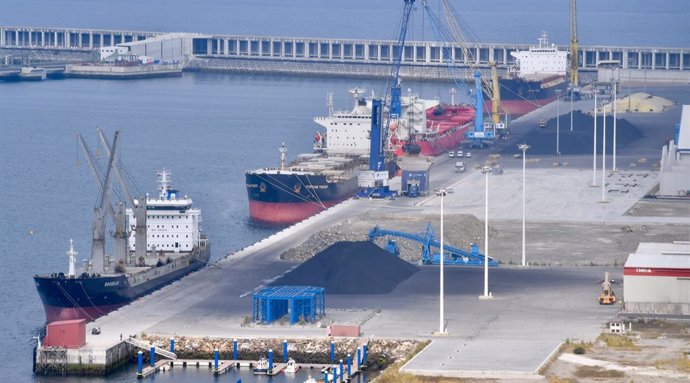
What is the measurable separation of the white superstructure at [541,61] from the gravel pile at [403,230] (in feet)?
284

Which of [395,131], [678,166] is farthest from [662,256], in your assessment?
[395,131]

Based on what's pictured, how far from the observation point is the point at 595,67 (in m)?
178

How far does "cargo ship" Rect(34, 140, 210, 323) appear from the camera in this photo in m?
61.5

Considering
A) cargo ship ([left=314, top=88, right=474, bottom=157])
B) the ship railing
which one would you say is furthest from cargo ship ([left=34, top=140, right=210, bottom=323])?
cargo ship ([left=314, top=88, right=474, bottom=157])

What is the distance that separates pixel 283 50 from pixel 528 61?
1187 inches

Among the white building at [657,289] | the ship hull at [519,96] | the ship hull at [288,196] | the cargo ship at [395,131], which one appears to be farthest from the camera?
the ship hull at [519,96]

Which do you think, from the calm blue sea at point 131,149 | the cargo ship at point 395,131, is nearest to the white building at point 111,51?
the calm blue sea at point 131,149

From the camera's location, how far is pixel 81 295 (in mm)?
61938

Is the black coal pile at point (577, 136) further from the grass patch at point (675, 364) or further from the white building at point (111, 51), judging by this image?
the white building at point (111, 51)

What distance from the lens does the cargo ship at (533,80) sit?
14575 cm

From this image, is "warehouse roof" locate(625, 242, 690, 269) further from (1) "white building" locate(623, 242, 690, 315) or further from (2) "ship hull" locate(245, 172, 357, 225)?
(2) "ship hull" locate(245, 172, 357, 225)

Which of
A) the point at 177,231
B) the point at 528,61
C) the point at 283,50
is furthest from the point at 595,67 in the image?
the point at 177,231

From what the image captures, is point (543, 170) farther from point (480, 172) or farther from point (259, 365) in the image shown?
point (259, 365)

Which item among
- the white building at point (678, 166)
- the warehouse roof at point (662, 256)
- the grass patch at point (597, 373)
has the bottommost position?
the grass patch at point (597, 373)
